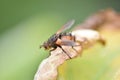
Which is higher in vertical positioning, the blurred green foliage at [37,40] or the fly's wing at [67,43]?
the fly's wing at [67,43]

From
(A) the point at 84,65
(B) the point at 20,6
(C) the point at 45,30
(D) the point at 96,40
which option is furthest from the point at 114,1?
(A) the point at 84,65

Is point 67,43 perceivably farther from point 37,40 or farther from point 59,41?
point 37,40

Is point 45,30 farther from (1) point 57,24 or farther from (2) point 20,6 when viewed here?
(2) point 20,6

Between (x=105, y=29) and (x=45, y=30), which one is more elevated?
(x=45, y=30)

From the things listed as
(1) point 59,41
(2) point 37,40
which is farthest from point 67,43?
(2) point 37,40

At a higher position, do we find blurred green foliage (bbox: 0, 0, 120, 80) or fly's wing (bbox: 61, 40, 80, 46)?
fly's wing (bbox: 61, 40, 80, 46)

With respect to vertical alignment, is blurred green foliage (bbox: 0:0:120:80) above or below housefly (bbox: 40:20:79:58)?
below

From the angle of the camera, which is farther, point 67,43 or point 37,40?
point 37,40

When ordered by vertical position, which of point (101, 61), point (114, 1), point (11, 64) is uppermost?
point (11, 64)
